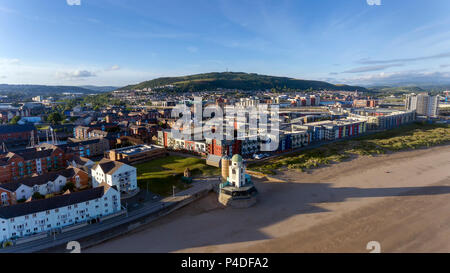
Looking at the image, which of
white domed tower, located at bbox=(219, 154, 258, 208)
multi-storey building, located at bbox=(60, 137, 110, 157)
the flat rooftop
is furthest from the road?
multi-storey building, located at bbox=(60, 137, 110, 157)

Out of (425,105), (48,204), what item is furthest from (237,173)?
(425,105)

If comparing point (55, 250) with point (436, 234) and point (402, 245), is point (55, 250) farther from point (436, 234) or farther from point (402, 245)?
point (436, 234)

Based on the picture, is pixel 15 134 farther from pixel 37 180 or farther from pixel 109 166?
pixel 109 166

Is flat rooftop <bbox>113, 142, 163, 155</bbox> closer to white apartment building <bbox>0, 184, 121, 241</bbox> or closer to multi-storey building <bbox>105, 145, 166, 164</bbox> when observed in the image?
multi-storey building <bbox>105, 145, 166, 164</bbox>

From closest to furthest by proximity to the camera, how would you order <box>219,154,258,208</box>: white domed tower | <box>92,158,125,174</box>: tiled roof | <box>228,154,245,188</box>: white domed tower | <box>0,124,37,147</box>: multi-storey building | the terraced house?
the terraced house → <box>219,154,258,208</box>: white domed tower → <box>228,154,245,188</box>: white domed tower → <box>92,158,125,174</box>: tiled roof → <box>0,124,37,147</box>: multi-storey building

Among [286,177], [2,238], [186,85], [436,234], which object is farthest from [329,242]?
[186,85]
